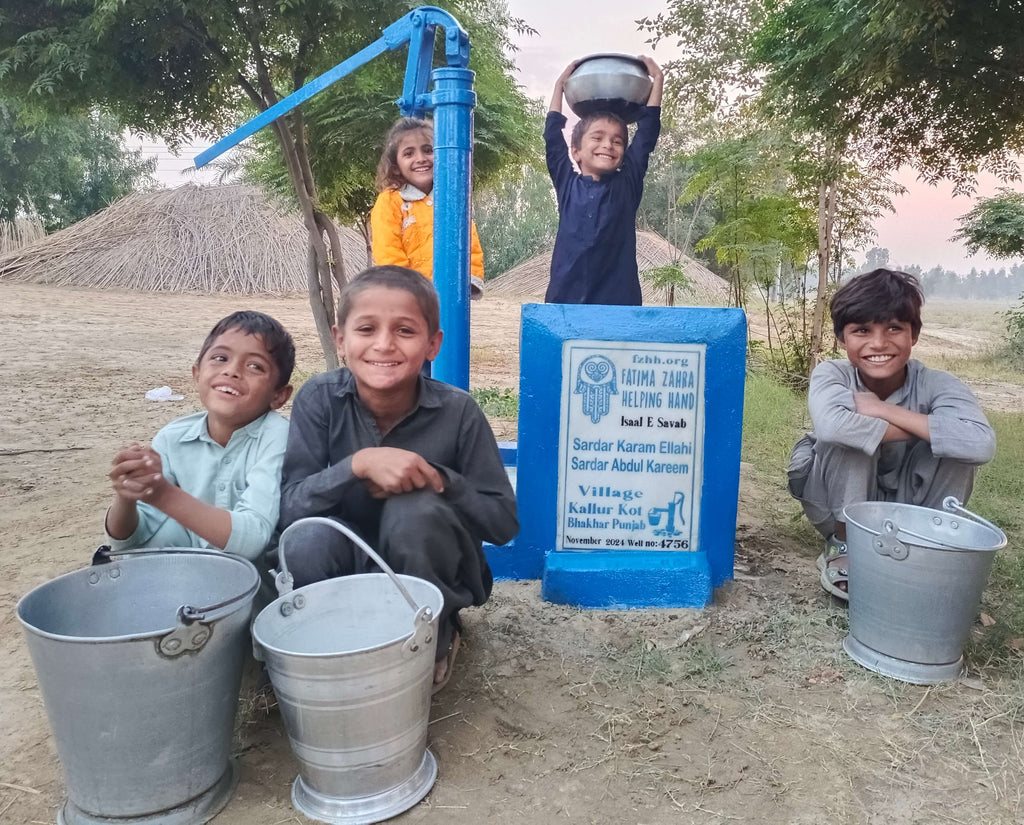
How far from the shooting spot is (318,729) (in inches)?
63.7

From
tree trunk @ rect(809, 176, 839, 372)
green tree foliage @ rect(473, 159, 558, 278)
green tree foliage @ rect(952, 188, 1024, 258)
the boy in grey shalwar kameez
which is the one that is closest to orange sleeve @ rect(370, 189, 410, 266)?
the boy in grey shalwar kameez

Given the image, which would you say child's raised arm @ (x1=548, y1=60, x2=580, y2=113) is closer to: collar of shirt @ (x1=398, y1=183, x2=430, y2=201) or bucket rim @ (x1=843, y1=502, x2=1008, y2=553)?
collar of shirt @ (x1=398, y1=183, x2=430, y2=201)

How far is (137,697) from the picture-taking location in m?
1.51

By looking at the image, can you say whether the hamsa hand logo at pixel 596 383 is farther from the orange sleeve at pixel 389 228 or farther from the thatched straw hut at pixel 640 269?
the thatched straw hut at pixel 640 269

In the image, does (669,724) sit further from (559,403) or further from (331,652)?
(559,403)

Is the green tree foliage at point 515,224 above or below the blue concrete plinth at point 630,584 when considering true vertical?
above

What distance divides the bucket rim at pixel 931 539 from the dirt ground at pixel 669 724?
0.42 m

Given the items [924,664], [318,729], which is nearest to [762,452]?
[924,664]

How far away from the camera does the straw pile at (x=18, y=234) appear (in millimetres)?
21297

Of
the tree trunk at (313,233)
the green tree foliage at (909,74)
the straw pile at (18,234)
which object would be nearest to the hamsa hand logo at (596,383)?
the green tree foliage at (909,74)

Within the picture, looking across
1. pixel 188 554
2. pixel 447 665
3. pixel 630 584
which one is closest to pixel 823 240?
pixel 630 584

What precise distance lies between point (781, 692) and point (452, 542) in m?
1.06

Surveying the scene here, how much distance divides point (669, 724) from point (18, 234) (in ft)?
81.0

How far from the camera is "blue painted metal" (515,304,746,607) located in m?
2.72
